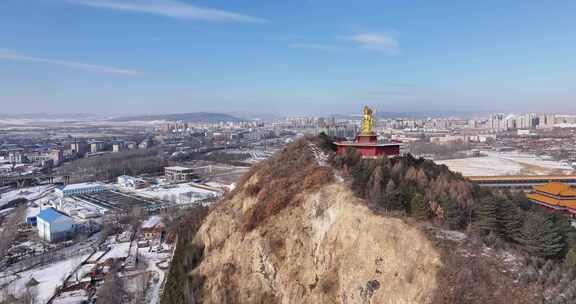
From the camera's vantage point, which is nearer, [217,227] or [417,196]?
[417,196]

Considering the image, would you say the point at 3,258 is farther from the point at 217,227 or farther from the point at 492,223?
the point at 492,223

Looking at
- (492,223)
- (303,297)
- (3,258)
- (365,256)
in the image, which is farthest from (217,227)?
(3,258)

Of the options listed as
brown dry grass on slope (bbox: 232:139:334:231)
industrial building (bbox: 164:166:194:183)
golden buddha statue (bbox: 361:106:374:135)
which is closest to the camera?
brown dry grass on slope (bbox: 232:139:334:231)

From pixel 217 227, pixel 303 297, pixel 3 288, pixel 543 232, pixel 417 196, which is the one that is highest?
pixel 417 196

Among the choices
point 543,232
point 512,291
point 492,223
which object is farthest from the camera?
point 492,223

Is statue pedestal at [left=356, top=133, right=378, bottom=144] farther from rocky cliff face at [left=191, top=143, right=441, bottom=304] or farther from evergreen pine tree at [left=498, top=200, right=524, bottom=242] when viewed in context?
evergreen pine tree at [left=498, top=200, right=524, bottom=242]

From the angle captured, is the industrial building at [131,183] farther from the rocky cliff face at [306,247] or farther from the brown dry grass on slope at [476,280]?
A: the brown dry grass on slope at [476,280]

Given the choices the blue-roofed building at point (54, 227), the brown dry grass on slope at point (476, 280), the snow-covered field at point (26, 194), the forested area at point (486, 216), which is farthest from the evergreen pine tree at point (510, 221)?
the snow-covered field at point (26, 194)

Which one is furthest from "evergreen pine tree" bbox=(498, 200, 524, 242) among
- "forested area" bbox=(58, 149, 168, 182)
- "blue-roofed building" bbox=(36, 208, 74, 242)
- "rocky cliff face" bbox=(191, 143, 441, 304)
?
"forested area" bbox=(58, 149, 168, 182)
